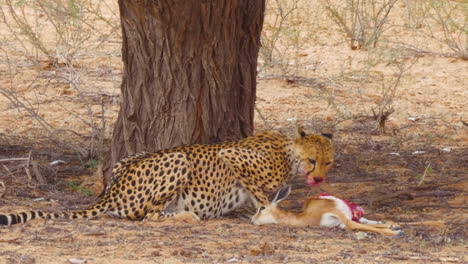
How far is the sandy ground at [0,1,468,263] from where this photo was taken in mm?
4418

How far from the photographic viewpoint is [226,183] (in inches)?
221

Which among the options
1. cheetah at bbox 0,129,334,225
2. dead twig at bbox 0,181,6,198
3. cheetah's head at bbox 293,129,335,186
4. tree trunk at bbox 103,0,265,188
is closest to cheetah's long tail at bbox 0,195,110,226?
cheetah at bbox 0,129,334,225

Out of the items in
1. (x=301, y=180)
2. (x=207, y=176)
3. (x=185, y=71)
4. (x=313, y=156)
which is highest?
(x=185, y=71)

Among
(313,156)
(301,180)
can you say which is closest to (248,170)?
(313,156)

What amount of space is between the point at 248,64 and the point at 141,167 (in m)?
1.24

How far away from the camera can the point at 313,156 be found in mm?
5652

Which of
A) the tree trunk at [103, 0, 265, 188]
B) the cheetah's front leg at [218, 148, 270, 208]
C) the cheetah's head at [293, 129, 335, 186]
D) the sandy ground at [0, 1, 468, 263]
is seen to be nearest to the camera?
the sandy ground at [0, 1, 468, 263]

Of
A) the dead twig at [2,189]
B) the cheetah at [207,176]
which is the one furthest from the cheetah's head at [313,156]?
the dead twig at [2,189]

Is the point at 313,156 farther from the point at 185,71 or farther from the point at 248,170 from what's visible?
the point at 185,71

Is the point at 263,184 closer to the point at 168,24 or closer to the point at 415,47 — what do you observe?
the point at 168,24

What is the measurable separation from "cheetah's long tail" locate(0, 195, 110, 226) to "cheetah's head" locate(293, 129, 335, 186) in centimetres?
129

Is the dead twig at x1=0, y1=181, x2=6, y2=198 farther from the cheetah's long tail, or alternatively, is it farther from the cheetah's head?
the cheetah's head

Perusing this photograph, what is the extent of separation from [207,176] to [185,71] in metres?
0.78

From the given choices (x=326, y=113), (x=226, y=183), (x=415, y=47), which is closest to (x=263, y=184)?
(x=226, y=183)
